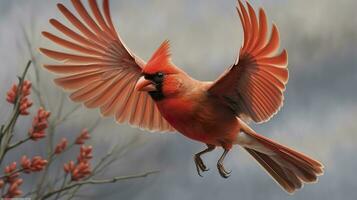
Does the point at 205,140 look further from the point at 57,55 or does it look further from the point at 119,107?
the point at 57,55

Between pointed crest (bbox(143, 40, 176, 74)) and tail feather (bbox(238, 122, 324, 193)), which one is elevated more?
pointed crest (bbox(143, 40, 176, 74))

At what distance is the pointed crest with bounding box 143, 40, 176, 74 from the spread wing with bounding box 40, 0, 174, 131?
6.6 inches

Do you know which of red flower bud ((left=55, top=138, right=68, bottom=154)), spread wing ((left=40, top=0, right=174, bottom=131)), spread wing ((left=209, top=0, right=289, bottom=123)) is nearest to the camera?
spread wing ((left=209, top=0, right=289, bottom=123))

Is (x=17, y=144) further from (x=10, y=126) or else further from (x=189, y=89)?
(x=189, y=89)

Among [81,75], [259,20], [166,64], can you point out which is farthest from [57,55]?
[259,20]

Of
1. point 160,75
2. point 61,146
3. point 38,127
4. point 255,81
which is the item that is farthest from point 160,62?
point 61,146

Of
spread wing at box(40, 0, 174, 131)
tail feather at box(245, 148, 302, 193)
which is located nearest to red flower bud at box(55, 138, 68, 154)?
spread wing at box(40, 0, 174, 131)

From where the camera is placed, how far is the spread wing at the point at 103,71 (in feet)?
4.52

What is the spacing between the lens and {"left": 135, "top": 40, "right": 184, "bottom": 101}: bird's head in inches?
46.8

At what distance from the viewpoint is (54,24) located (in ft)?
4.15

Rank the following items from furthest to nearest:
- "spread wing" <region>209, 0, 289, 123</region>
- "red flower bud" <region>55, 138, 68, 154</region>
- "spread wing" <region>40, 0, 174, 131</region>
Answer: "red flower bud" <region>55, 138, 68, 154</region>
"spread wing" <region>40, 0, 174, 131</region>
"spread wing" <region>209, 0, 289, 123</region>

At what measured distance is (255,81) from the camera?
125cm

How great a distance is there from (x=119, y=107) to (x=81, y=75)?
0.10 m

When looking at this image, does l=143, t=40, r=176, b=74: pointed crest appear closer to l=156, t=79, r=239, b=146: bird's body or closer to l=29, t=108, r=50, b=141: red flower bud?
l=156, t=79, r=239, b=146: bird's body
